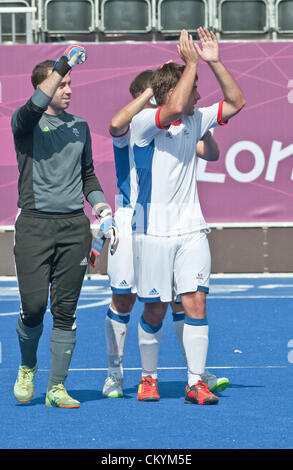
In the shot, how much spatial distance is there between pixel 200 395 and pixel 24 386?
110 cm

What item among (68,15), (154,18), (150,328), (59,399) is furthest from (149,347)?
(68,15)

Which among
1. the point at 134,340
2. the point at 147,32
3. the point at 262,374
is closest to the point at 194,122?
the point at 262,374

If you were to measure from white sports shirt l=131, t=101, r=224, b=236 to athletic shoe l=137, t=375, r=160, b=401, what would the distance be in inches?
37.1

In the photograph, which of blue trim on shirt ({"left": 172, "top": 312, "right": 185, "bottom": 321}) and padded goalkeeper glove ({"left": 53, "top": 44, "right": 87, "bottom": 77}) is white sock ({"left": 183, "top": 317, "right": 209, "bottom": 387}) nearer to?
blue trim on shirt ({"left": 172, "top": 312, "right": 185, "bottom": 321})

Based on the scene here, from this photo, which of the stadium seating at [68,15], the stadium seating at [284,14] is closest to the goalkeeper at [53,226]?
the stadium seating at [68,15]

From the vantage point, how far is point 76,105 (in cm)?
1202

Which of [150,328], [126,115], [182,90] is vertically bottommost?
[150,328]

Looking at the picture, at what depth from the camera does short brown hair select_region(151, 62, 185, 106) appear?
577cm

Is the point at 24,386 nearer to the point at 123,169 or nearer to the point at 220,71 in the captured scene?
the point at 123,169

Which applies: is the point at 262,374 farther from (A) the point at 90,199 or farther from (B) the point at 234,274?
(B) the point at 234,274

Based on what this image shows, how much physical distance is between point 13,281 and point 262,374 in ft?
20.3

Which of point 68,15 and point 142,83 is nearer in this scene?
point 142,83

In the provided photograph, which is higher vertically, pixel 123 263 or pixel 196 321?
pixel 123 263

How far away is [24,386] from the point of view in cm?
578
